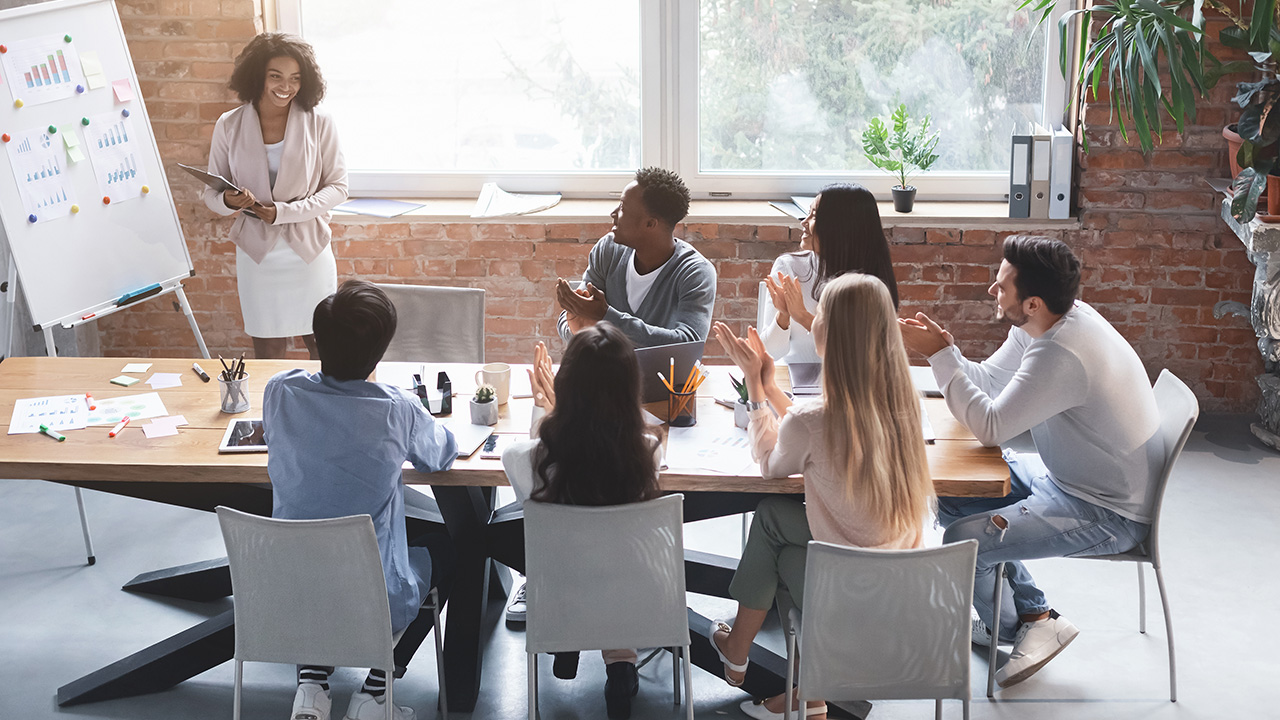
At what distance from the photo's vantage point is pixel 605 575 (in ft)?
7.65

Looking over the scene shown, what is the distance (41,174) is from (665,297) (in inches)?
88.2

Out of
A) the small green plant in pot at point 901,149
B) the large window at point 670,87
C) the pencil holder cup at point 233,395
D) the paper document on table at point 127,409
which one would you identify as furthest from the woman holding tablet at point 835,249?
the paper document on table at point 127,409

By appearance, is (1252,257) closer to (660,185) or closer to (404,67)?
(660,185)

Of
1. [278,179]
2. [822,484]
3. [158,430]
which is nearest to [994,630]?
[822,484]

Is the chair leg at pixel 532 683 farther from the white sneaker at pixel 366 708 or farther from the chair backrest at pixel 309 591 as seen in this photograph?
the white sneaker at pixel 366 708

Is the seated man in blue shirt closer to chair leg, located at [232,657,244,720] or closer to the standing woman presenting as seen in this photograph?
chair leg, located at [232,657,244,720]

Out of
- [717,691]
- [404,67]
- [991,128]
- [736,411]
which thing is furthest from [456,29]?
[717,691]

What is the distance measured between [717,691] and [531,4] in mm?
3176

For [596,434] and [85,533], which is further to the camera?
[85,533]

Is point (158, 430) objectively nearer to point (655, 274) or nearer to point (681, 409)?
point (681, 409)

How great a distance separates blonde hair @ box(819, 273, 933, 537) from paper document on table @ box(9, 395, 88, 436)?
198cm

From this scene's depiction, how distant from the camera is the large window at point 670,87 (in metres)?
4.80

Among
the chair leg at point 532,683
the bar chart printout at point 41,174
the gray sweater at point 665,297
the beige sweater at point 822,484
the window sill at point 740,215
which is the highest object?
the bar chart printout at point 41,174

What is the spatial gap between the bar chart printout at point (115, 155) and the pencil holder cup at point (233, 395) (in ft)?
5.11
